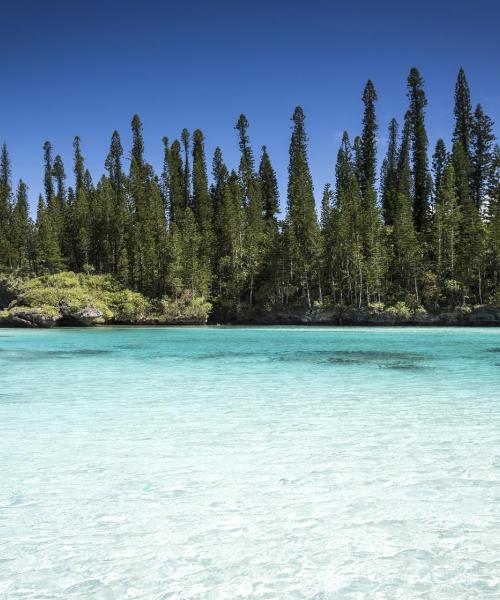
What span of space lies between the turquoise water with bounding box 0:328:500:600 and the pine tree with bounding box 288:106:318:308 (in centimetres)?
4927

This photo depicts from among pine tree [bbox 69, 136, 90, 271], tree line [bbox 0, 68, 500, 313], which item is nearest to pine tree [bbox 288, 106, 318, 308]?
tree line [bbox 0, 68, 500, 313]

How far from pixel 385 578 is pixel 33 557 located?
100 inches

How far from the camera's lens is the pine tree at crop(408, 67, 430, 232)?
6894 centimetres

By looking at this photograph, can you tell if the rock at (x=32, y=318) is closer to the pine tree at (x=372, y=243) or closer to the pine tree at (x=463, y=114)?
the pine tree at (x=372, y=243)

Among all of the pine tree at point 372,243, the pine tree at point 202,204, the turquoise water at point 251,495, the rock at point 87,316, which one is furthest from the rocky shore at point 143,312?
the turquoise water at point 251,495

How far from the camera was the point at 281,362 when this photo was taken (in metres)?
19.0

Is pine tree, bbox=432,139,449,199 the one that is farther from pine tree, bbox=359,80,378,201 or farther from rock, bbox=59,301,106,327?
rock, bbox=59,301,106,327

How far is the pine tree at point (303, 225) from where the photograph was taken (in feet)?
199

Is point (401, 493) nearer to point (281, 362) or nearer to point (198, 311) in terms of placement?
point (281, 362)

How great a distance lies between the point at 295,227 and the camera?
213 feet

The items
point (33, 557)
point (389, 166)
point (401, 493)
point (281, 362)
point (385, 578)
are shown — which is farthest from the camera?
point (389, 166)

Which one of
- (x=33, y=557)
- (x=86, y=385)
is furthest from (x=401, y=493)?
(x=86, y=385)

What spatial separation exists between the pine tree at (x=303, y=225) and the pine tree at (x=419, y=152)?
46.5ft

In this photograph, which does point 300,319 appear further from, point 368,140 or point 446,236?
point 368,140
